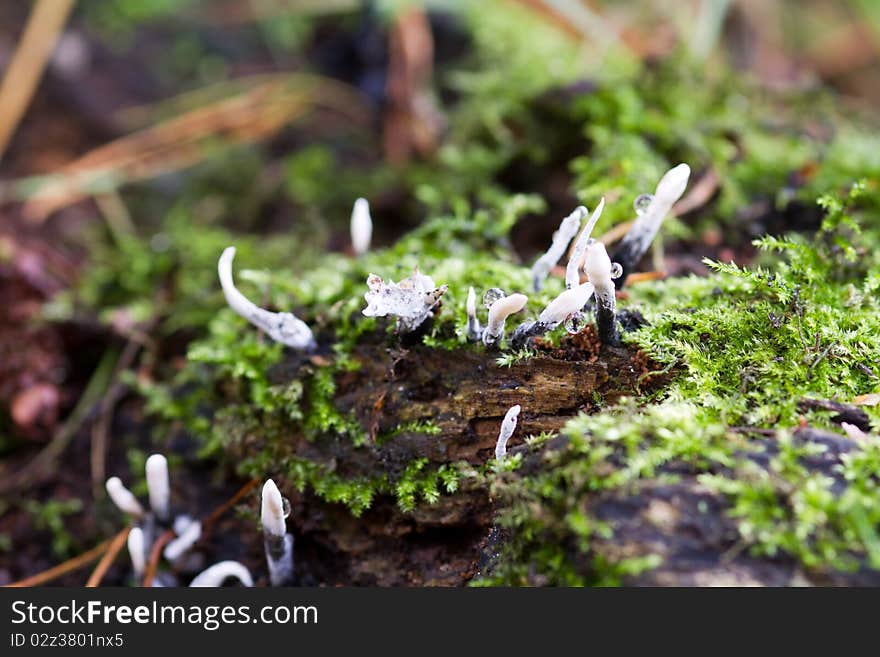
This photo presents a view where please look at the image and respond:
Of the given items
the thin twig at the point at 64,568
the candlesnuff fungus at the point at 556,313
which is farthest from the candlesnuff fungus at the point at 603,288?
the thin twig at the point at 64,568

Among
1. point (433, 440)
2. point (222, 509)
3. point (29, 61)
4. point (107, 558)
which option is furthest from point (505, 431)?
point (29, 61)

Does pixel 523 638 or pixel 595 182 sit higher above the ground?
pixel 595 182

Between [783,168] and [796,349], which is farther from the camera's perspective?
[783,168]

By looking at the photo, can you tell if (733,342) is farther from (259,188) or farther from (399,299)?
(259,188)

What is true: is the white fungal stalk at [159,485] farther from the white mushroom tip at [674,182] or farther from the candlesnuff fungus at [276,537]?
the white mushroom tip at [674,182]

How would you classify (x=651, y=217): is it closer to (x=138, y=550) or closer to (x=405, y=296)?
(x=405, y=296)

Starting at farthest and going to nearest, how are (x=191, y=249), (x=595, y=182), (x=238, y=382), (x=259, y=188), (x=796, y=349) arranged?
1. (x=259, y=188)
2. (x=191, y=249)
3. (x=595, y=182)
4. (x=238, y=382)
5. (x=796, y=349)

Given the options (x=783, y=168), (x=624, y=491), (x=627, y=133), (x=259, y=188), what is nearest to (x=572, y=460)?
(x=624, y=491)

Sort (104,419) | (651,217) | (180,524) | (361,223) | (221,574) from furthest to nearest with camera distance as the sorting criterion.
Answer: (104,419) → (361,223) → (180,524) → (651,217) → (221,574)
